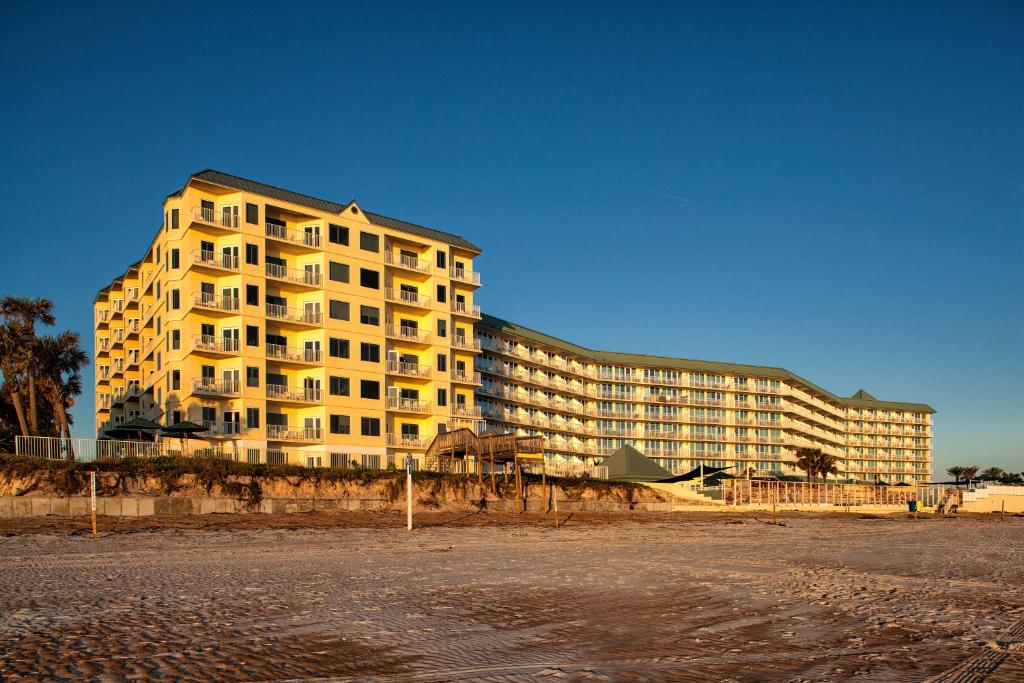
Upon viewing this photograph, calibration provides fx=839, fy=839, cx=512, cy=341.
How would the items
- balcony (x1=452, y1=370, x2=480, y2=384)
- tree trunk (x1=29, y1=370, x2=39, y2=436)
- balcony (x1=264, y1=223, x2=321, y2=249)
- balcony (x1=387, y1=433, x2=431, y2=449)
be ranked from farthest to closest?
balcony (x1=452, y1=370, x2=480, y2=384)
balcony (x1=387, y1=433, x2=431, y2=449)
balcony (x1=264, y1=223, x2=321, y2=249)
tree trunk (x1=29, y1=370, x2=39, y2=436)

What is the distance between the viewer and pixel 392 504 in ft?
126

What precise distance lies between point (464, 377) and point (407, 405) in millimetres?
5872

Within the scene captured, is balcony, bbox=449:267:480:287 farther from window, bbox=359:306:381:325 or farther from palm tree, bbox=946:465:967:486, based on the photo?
palm tree, bbox=946:465:967:486

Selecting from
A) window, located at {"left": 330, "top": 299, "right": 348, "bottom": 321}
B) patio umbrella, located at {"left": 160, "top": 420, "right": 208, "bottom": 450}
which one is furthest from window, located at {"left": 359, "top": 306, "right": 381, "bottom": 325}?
patio umbrella, located at {"left": 160, "top": 420, "right": 208, "bottom": 450}

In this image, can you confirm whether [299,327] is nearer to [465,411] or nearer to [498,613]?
[465,411]

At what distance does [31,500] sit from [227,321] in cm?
2402

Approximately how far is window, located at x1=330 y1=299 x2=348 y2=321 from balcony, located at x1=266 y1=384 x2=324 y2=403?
498 centimetres

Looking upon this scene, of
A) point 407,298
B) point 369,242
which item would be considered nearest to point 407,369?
point 407,298

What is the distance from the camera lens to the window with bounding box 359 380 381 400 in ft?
181

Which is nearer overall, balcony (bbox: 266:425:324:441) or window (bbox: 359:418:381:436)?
balcony (bbox: 266:425:324:441)

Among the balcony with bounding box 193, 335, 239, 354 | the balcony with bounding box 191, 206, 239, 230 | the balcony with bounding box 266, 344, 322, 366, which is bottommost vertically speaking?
the balcony with bounding box 266, 344, 322, 366

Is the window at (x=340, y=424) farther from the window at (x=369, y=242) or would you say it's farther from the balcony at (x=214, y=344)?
the window at (x=369, y=242)

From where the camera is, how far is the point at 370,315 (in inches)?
2215

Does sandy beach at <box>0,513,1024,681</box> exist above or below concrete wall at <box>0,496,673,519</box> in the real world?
above
